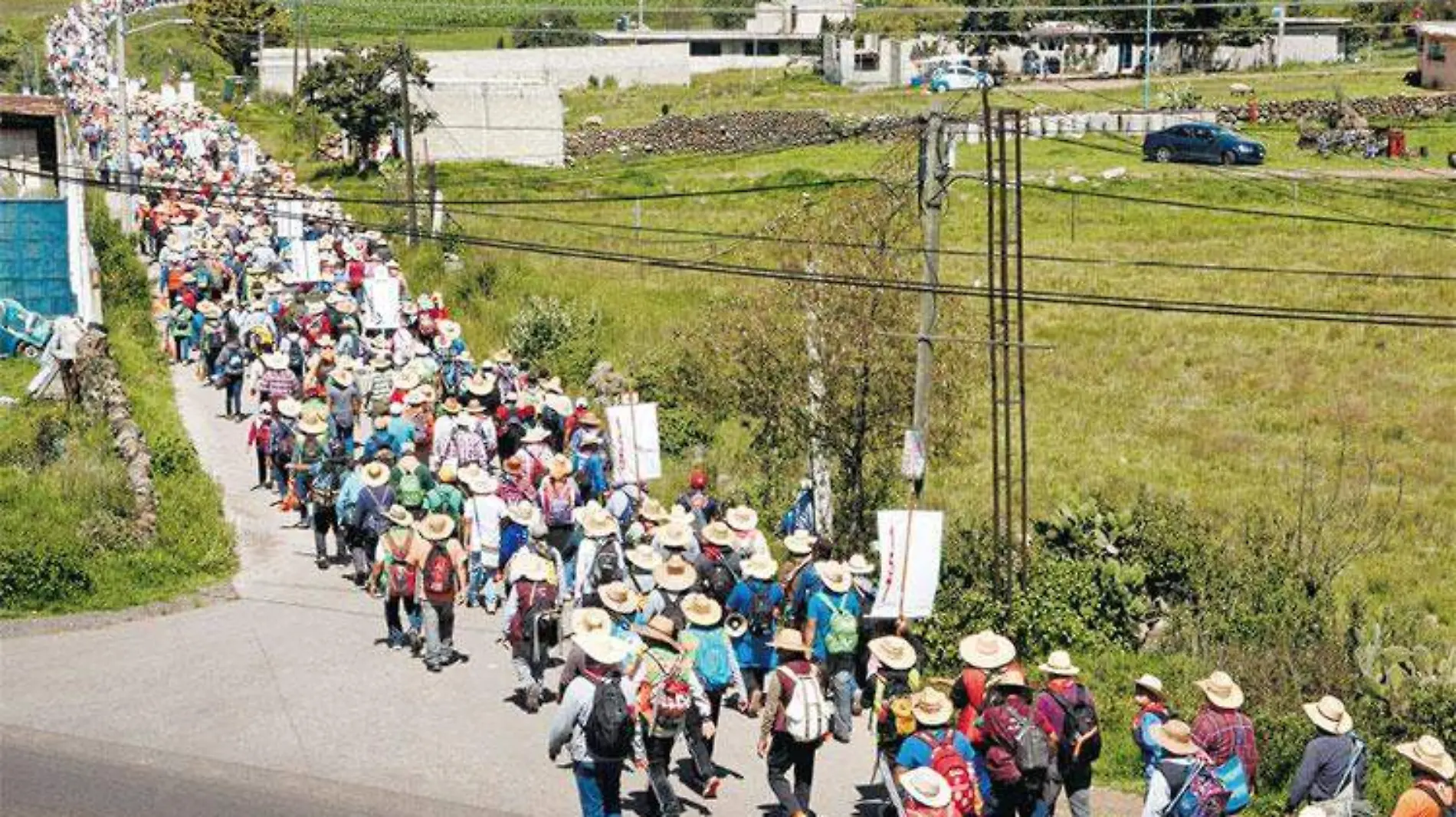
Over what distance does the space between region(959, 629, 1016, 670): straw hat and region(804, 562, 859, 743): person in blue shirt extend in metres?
2.23

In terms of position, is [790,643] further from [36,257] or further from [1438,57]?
[1438,57]

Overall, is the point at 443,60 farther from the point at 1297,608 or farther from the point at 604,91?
the point at 1297,608

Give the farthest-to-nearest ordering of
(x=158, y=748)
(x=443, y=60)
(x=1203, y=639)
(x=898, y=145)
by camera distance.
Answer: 1. (x=443, y=60)
2. (x=898, y=145)
3. (x=1203, y=639)
4. (x=158, y=748)

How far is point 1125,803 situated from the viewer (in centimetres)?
1497

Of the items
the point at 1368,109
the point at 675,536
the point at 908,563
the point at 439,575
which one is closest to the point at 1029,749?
the point at 908,563

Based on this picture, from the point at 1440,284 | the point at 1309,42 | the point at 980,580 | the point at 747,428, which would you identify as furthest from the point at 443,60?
the point at 980,580

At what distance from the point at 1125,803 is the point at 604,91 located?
80703 mm

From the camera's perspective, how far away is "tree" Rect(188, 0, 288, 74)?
94750mm

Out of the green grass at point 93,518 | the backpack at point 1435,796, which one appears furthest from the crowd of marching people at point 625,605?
the green grass at point 93,518

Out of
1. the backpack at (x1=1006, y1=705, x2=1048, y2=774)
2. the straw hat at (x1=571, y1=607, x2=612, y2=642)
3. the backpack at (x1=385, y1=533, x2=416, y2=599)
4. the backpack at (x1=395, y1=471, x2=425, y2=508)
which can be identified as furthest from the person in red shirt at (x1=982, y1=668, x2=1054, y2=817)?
the backpack at (x1=395, y1=471, x2=425, y2=508)

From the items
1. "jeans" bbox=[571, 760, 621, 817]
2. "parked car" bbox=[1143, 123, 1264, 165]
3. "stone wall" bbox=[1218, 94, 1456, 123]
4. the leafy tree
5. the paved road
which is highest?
the leafy tree

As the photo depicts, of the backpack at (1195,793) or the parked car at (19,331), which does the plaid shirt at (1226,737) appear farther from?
the parked car at (19,331)

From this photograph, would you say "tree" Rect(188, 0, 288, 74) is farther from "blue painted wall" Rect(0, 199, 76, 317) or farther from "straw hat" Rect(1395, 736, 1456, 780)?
"straw hat" Rect(1395, 736, 1456, 780)

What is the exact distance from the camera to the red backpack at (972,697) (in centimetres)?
1228
